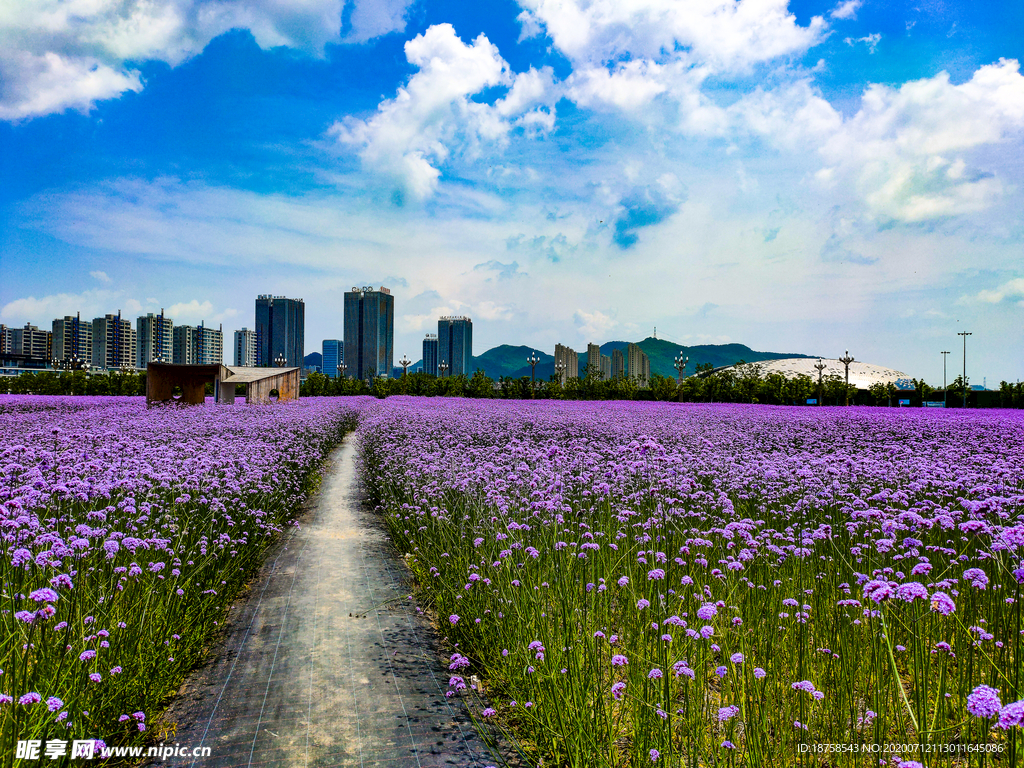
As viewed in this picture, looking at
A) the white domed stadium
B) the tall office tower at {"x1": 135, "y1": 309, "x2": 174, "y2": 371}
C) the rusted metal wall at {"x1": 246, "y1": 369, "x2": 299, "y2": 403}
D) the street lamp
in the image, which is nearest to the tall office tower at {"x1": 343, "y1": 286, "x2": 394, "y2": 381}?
the tall office tower at {"x1": 135, "y1": 309, "x2": 174, "y2": 371}

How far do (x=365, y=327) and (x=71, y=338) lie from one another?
111243mm

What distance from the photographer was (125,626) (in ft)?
11.5

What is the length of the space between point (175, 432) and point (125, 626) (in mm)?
10814

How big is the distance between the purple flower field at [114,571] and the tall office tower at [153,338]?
197345 mm

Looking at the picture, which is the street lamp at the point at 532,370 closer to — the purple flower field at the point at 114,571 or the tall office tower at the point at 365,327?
the purple flower field at the point at 114,571

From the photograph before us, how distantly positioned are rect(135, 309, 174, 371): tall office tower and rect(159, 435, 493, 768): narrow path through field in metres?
200

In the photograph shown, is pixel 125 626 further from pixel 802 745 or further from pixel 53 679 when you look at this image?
pixel 802 745

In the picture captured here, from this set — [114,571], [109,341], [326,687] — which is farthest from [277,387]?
[109,341]

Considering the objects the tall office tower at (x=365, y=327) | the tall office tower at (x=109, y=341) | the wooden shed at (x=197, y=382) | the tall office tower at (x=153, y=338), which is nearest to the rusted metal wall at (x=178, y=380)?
the wooden shed at (x=197, y=382)

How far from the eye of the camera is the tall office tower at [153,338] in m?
174

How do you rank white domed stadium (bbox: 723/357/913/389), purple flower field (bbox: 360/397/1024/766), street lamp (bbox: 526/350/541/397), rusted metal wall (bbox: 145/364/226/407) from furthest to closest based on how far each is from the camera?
white domed stadium (bbox: 723/357/913/389), street lamp (bbox: 526/350/541/397), rusted metal wall (bbox: 145/364/226/407), purple flower field (bbox: 360/397/1024/766)

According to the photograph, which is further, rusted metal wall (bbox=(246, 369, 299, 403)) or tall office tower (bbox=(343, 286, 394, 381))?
tall office tower (bbox=(343, 286, 394, 381))

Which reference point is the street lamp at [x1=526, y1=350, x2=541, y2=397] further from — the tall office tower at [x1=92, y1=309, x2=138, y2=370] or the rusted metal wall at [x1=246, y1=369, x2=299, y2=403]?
the tall office tower at [x1=92, y1=309, x2=138, y2=370]

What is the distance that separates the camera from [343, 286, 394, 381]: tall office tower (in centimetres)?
16275
